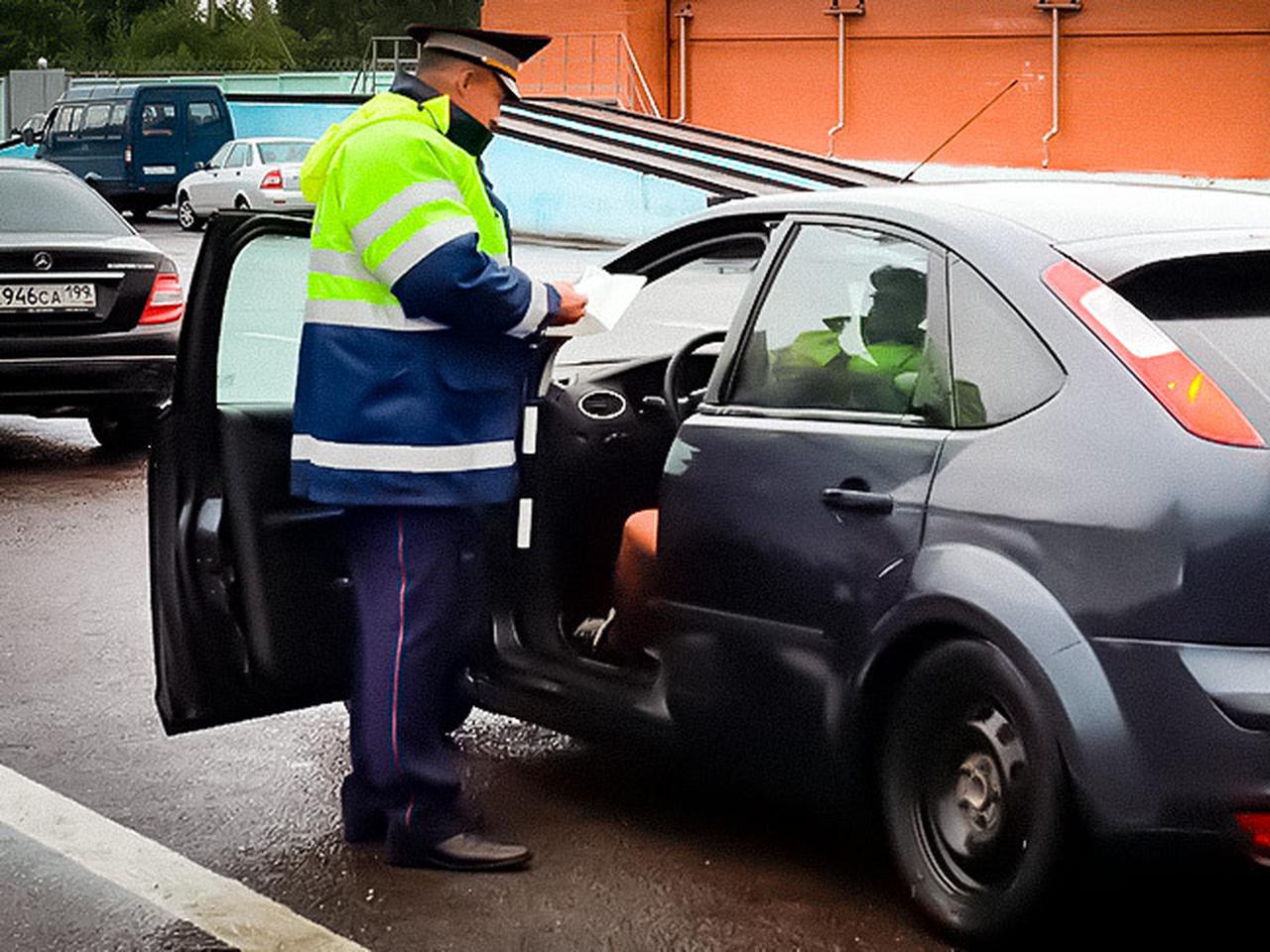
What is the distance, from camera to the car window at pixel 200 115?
134ft

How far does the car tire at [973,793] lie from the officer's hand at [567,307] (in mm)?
1130

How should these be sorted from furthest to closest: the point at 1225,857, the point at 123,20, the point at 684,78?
the point at 123,20 → the point at 684,78 → the point at 1225,857

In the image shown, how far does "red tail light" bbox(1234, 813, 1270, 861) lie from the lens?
3.97 m

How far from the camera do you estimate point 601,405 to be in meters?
5.84

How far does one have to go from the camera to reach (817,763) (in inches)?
187

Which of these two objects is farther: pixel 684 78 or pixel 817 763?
pixel 684 78

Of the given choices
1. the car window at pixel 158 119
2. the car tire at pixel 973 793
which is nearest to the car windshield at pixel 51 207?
the car tire at pixel 973 793

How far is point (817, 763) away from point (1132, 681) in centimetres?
86

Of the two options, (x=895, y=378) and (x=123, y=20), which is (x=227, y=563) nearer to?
(x=895, y=378)

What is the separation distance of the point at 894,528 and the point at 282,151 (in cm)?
3398

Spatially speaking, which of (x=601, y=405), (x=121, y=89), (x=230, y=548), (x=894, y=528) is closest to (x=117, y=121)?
(x=121, y=89)

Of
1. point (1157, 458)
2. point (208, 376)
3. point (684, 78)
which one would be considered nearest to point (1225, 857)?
point (1157, 458)

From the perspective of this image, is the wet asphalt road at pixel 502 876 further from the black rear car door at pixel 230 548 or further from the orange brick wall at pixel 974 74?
the orange brick wall at pixel 974 74

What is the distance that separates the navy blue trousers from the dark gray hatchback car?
31cm
